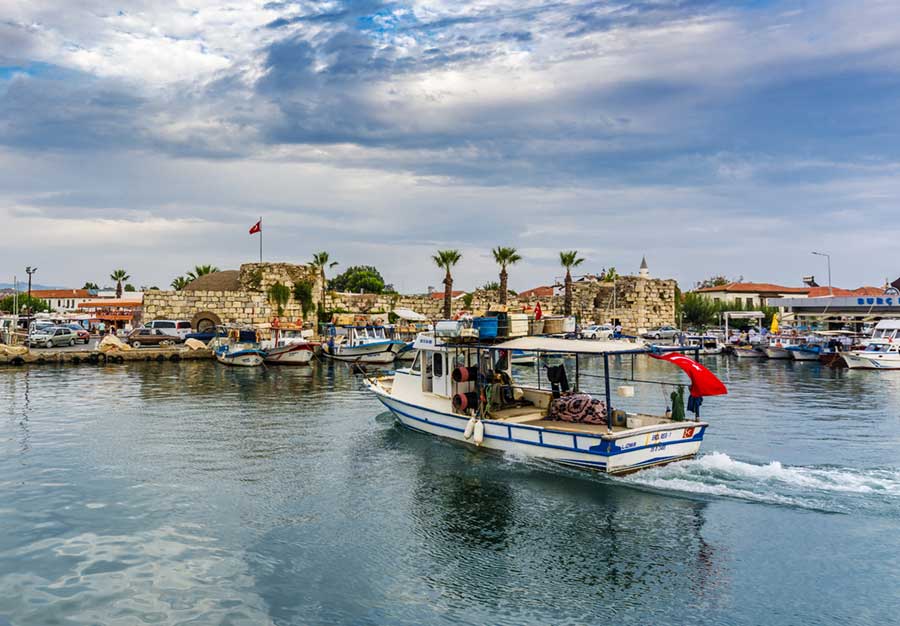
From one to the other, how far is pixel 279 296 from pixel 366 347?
43.8 feet

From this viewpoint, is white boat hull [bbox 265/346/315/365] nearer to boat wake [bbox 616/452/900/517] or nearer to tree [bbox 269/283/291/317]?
tree [bbox 269/283/291/317]

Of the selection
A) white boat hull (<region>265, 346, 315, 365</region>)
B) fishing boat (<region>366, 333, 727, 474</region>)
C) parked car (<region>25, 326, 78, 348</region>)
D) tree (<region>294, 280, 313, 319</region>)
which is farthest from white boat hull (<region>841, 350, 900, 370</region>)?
parked car (<region>25, 326, 78, 348</region>)

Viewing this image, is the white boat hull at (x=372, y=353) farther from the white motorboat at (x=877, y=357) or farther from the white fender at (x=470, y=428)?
the white fender at (x=470, y=428)

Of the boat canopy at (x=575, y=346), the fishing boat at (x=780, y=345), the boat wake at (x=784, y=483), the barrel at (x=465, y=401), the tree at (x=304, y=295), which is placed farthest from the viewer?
the tree at (x=304, y=295)

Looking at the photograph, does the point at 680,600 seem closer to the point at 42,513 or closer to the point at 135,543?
the point at 135,543

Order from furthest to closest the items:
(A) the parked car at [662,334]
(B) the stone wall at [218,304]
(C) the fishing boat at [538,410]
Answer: (A) the parked car at [662,334]
(B) the stone wall at [218,304]
(C) the fishing boat at [538,410]

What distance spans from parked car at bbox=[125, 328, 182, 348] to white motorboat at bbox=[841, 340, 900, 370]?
41577 mm

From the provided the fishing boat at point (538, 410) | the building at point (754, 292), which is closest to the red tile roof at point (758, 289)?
the building at point (754, 292)

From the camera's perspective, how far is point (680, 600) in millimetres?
8672

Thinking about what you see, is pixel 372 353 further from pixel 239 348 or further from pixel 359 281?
pixel 359 281

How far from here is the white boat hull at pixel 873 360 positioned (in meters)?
36.8

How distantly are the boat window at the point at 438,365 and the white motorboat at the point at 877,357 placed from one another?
99.2 feet

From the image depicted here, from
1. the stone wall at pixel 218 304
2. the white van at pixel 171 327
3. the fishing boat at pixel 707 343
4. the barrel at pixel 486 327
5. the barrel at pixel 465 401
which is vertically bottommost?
the fishing boat at pixel 707 343

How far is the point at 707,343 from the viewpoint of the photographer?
50.5 meters
